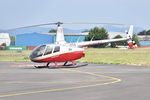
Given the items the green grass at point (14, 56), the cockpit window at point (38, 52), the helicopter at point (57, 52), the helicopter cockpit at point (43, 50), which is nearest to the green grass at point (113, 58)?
the green grass at point (14, 56)

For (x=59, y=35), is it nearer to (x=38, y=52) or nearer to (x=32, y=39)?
(x=38, y=52)

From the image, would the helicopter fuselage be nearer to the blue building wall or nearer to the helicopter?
the helicopter

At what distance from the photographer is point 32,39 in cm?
16925

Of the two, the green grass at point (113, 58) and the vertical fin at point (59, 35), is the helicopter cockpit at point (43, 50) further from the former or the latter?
the green grass at point (113, 58)

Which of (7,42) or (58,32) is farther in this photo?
(7,42)

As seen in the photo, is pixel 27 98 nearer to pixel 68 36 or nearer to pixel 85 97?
pixel 85 97

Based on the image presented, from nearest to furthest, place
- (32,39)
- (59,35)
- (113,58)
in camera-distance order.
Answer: (59,35) → (113,58) → (32,39)

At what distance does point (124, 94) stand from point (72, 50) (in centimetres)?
1681

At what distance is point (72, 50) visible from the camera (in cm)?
2928

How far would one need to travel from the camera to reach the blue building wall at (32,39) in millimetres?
167875

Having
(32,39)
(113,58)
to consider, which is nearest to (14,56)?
(113,58)

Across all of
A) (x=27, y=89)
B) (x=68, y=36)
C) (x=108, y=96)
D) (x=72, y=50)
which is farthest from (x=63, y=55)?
(x=68, y=36)

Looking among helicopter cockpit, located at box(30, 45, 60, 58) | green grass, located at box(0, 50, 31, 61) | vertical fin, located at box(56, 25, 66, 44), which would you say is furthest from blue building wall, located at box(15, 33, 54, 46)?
helicopter cockpit, located at box(30, 45, 60, 58)

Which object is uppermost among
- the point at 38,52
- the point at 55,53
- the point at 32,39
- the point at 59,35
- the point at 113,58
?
the point at 59,35
